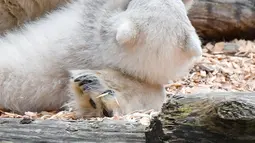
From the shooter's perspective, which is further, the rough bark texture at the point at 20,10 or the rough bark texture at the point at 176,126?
the rough bark texture at the point at 20,10

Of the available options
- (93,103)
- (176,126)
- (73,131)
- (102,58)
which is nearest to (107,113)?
(93,103)

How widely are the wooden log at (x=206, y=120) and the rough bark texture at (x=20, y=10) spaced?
1.07 m

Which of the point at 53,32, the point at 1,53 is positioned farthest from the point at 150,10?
the point at 1,53

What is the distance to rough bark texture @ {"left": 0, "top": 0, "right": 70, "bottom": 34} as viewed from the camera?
2.44m

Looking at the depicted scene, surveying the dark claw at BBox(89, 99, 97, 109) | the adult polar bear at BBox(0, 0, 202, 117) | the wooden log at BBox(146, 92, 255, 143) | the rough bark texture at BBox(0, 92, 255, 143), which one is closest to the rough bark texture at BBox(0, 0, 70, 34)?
the adult polar bear at BBox(0, 0, 202, 117)

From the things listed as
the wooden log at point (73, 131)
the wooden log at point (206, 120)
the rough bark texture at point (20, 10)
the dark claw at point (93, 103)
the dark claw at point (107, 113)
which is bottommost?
the dark claw at point (107, 113)

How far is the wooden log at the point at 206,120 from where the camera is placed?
134 centimetres

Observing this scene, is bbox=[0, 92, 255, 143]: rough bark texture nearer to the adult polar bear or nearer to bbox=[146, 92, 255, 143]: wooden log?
bbox=[146, 92, 255, 143]: wooden log

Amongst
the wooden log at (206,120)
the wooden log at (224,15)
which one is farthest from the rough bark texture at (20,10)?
the wooden log at (224,15)

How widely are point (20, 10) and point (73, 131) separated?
102cm

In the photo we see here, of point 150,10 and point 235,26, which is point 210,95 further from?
point 235,26

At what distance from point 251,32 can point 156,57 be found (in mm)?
2161

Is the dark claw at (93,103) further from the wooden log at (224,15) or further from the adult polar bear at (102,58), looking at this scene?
the wooden log at (224,15)

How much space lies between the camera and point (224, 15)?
402 centimetres
